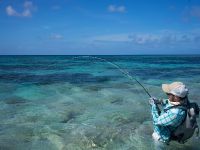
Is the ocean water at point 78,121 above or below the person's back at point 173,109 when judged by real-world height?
below

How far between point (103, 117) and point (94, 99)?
3.28m

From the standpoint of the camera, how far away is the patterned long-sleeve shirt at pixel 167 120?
16.5ft

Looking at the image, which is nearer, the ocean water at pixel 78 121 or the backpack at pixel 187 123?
the backpack at pixel 187 123

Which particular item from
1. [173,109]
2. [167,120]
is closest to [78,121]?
[167,120]

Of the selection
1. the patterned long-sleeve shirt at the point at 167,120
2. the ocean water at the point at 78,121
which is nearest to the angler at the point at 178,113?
the patterned long-sleeve shirt at the point at 167,120

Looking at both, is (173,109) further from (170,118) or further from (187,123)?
(187,123)

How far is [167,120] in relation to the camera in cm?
513

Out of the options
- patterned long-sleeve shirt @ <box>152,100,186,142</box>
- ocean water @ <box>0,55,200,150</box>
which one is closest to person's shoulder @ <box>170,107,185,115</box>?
patterned long-sleeve shirt @ <box>152,100,186,142</box>

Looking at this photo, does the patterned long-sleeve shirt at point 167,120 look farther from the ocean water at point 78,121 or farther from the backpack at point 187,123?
the ocean water at point 78,121

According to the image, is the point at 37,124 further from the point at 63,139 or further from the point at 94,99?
the point at 94,99

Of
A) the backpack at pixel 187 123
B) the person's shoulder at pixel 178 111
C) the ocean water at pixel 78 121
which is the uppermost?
the person's shoulder at pixel 178 111

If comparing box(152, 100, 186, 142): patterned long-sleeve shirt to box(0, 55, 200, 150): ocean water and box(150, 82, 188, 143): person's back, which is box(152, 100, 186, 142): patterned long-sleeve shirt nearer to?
box(150, 82, 188, 143): person's back

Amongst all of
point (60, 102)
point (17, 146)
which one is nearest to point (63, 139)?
point (17, 146)

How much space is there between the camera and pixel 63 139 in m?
7.31
